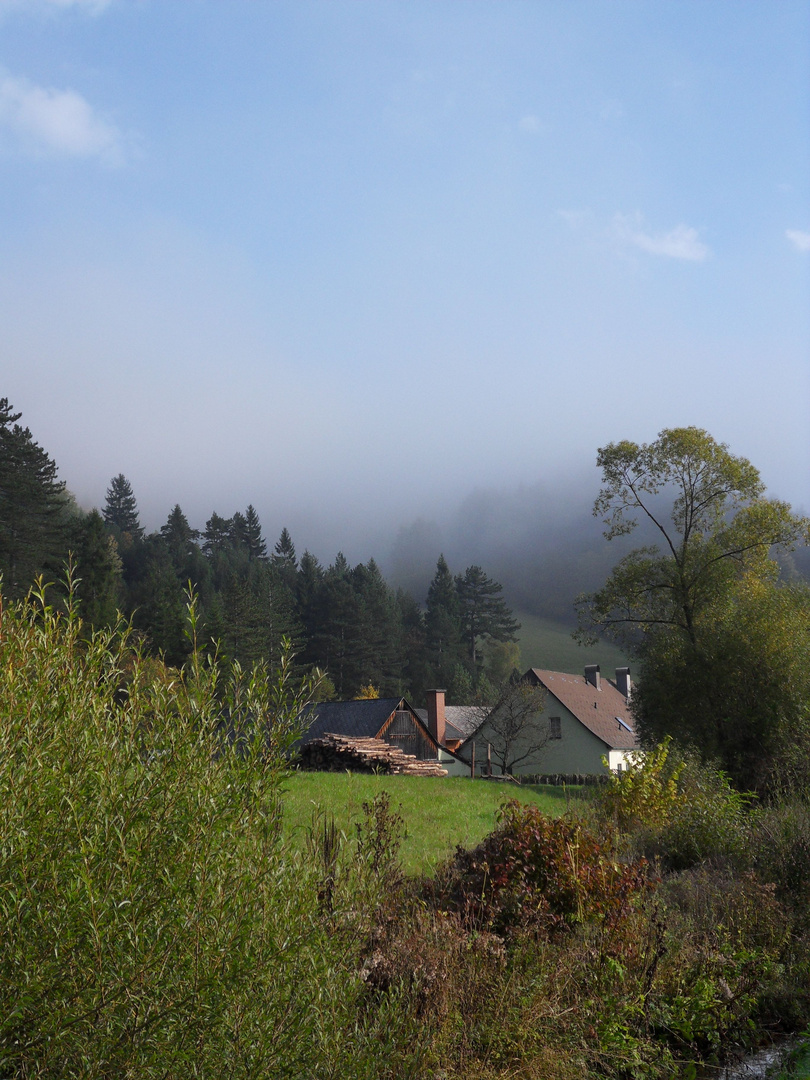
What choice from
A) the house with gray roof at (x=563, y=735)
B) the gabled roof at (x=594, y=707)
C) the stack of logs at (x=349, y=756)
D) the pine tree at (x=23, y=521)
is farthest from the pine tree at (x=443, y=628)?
the stack of logs at (x=349, y=756)

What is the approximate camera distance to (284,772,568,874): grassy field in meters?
11.1

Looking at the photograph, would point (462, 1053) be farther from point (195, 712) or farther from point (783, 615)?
point (783, 615)

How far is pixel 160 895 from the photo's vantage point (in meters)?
2.79

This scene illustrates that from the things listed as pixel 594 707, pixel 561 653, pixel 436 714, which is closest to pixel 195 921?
pixel 436 714

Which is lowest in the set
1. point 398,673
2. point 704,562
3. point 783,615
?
point 398,673

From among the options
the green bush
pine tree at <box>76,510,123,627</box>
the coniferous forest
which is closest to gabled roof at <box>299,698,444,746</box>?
the coniferous forest

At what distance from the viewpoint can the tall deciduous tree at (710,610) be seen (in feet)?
62.4

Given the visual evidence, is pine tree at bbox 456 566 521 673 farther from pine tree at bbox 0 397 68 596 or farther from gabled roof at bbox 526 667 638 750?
pine tree at bbox 0 397 68 596

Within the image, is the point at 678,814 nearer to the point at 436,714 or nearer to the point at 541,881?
the point at 541,881

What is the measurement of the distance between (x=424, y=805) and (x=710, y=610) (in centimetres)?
1178

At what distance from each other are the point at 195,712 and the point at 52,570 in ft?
119

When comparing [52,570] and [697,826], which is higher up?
[52,570]

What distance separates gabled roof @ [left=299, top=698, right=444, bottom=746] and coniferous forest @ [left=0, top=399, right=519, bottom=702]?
427 centimetres

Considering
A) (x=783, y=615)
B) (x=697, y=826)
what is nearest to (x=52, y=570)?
(x=783, y=615)
